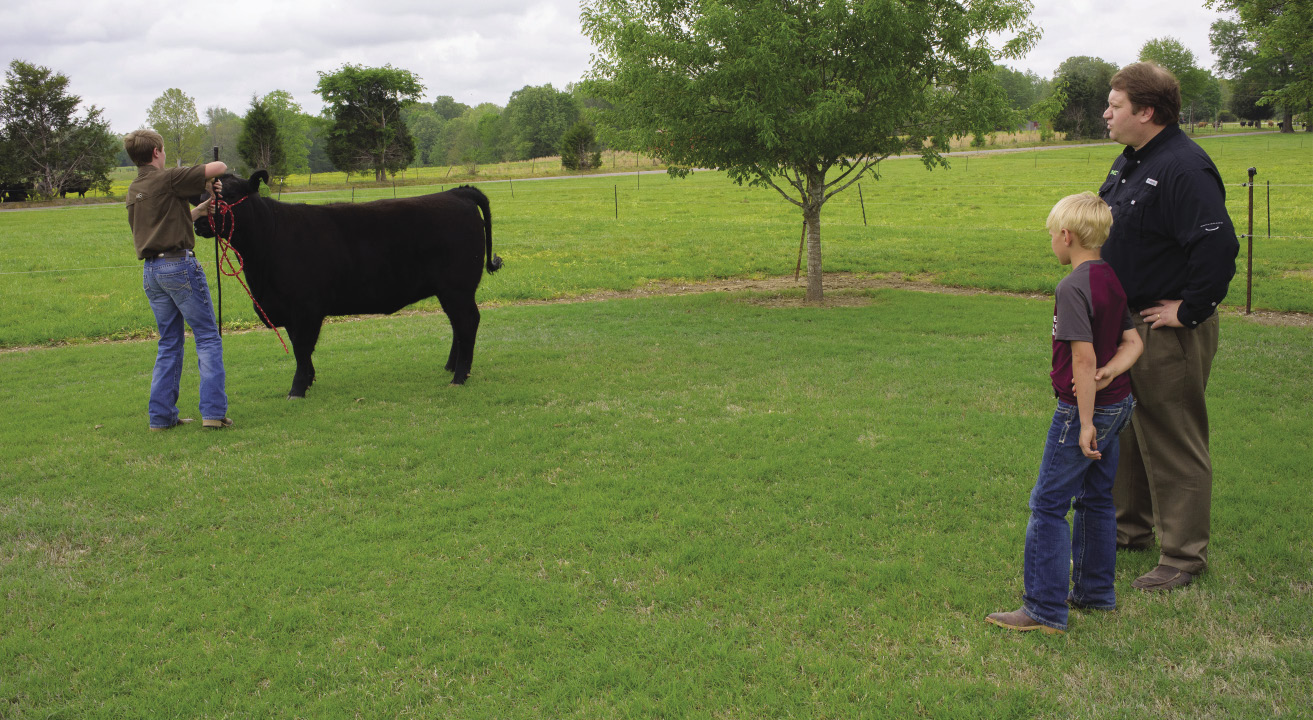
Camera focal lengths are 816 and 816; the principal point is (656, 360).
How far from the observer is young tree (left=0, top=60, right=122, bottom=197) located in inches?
2039

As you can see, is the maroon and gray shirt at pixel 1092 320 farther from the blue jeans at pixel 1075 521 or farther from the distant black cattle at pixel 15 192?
the distant black cattle at pixel 15 192

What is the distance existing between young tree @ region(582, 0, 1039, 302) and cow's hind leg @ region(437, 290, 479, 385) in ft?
19.2

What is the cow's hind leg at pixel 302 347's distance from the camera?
→ 859cm

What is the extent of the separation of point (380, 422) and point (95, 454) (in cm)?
232

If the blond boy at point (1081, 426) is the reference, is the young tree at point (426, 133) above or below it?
above

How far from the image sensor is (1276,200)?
2928cm

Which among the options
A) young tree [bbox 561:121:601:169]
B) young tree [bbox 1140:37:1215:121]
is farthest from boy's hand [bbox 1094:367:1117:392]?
young tree [bbox 1140:37:1215:121]

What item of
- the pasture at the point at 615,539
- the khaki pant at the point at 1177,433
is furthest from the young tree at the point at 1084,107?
the khaki pant at the point at 1177,433

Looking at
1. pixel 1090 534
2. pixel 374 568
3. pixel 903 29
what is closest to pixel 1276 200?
pixel 903 29

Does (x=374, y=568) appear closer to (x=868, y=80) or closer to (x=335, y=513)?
(x=335, y=513)

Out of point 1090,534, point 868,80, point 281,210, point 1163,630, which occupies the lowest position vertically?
point 1163,630

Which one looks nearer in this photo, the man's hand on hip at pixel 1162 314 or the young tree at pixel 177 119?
the man's hand on hip at pixel 1162 314

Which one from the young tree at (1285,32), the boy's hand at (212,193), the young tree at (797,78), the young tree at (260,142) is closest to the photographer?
the boy's hand at (212,193)

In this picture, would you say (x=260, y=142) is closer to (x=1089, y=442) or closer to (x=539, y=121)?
(x=539, y=121)
